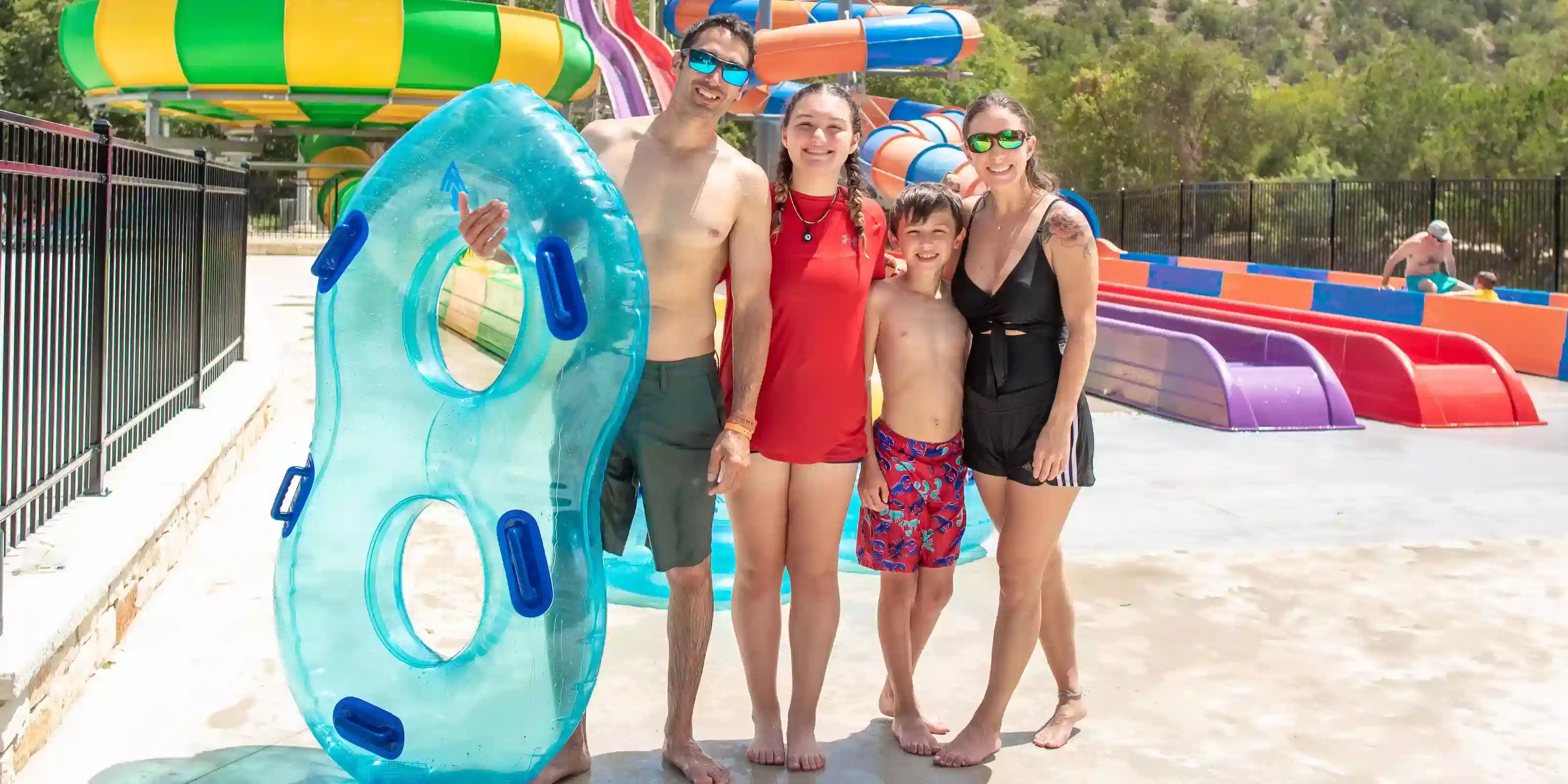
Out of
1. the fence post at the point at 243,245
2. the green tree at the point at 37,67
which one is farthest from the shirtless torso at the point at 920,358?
the green tree at the point at 37,67

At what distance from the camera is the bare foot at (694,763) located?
3596 millimetres

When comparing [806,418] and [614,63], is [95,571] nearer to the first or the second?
[806,418]

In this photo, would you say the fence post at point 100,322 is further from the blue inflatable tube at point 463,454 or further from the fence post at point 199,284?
the blue inflatable tube at point 463,454

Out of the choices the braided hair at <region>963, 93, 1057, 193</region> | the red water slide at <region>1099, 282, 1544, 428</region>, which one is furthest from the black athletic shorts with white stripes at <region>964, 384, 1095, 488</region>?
the red water slide at <region>1099, 282, 1544, 428</region>

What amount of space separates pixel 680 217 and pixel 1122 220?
93.9ft

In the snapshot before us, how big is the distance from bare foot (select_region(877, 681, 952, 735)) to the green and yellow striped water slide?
1383 centimetres

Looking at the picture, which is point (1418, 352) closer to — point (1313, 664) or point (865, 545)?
point (1313, 664)

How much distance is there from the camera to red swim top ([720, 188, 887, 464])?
365 centimetres

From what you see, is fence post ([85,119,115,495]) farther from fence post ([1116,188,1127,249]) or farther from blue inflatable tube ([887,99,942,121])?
fence post ([1116,188,1127,249])

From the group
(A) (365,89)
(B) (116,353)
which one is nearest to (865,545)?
(B) (116,353)

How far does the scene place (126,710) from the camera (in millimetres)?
4035

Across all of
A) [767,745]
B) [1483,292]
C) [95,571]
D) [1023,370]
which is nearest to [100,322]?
[95,571]

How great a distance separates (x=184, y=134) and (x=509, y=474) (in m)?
40.3

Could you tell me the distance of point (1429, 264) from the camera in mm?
15633
